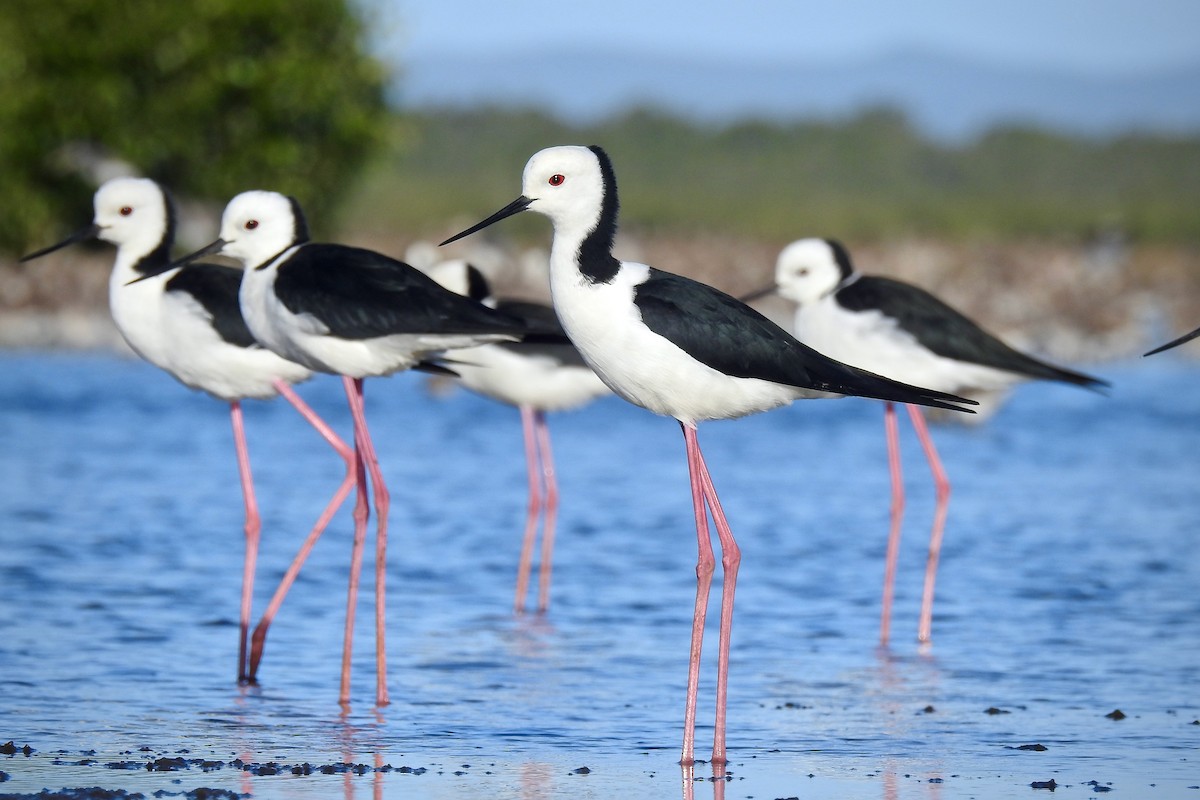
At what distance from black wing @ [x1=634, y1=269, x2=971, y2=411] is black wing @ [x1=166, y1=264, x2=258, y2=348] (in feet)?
6.87

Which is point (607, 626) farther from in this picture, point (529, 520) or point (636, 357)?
point (636, 357)

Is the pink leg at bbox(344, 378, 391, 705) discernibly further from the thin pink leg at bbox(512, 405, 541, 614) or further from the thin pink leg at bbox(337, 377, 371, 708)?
the thin pink leg at bbox(512, 405, 541, 614)

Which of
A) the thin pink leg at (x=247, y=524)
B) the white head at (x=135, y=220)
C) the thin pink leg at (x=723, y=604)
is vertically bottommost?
the thin pink leg at (x=723, y=604)

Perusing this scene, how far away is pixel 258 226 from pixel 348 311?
702 millimetres

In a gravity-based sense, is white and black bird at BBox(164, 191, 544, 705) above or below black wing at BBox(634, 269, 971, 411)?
above

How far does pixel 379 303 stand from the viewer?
6098 mm

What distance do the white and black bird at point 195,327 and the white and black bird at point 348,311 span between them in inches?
12.9

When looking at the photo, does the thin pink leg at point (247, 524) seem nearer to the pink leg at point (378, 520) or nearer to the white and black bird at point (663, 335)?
the pink leg at point (378, 520)

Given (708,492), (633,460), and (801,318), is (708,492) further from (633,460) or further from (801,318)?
(633,460)

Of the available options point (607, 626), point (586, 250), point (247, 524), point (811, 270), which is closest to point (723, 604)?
point (586, 250)

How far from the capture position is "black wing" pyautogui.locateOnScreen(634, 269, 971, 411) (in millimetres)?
5281

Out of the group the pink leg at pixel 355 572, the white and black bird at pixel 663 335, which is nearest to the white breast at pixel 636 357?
the white and black bird at pixel 663 335

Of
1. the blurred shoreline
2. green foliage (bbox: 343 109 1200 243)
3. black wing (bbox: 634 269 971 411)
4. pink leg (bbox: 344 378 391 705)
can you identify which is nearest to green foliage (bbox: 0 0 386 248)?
the blurred shoreline

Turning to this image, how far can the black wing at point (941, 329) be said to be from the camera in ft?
26.7
